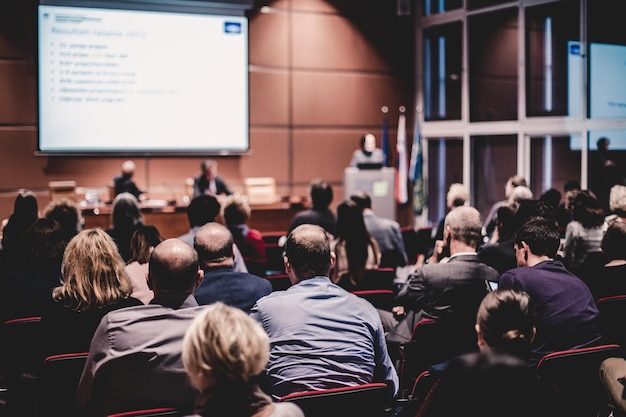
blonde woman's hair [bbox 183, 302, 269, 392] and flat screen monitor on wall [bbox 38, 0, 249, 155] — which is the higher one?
flat screen monitor on wall [bbox 38, 0, 249, 155]

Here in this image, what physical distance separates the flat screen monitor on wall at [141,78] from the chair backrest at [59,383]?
6983 mm

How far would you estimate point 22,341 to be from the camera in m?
3.55

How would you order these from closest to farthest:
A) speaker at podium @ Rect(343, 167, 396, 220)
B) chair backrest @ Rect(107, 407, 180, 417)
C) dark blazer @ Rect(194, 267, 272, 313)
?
chair backrest @ Rect(107, 407, 180, 417)
dark blazer @ Rect(194, 267, 272, 313)
speaker at podium @ Rect(343, 167, 396, 220)

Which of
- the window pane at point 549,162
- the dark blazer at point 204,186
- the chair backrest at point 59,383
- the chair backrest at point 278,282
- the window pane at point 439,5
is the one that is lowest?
the chair backrest at point 59,383

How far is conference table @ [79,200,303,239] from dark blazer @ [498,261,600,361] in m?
5.90

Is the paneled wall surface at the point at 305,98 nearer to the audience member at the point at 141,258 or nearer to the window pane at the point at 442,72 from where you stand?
the window pane at the point at 442,72

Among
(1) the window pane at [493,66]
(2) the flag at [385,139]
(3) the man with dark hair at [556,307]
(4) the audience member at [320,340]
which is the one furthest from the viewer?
(2) the flag at [385,139]

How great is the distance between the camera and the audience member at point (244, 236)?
225 inches

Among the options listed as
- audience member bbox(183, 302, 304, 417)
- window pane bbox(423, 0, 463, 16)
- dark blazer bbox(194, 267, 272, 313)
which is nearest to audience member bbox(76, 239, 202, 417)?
audience member bbox(183, 302, 304, 417)

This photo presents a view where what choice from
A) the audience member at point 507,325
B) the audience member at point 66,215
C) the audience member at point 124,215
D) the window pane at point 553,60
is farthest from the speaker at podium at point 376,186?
A: the audience member at point 507,325

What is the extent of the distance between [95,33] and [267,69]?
2497 millimetres

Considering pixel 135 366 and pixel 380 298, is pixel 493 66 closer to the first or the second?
pixel 380 298

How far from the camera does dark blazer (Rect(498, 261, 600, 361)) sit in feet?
10.6

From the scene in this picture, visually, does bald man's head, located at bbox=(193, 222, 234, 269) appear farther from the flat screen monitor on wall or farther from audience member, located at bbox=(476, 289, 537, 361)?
the flat screen monitor on wall
